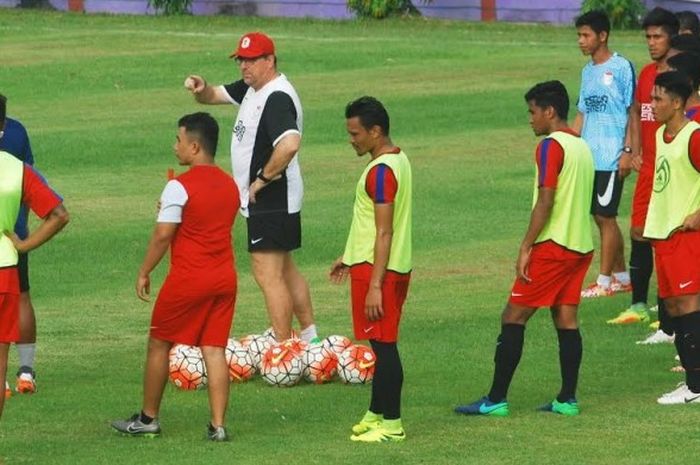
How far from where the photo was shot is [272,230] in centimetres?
1266

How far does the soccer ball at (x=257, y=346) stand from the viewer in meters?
12.5

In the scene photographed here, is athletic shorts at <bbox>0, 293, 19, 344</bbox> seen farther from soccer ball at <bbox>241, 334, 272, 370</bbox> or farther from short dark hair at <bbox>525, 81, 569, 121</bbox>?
short dark hair at <bbox>525, 81, 569, 121</bbox>

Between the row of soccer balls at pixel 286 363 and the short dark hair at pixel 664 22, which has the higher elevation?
the short dark hair at pixel 664 22

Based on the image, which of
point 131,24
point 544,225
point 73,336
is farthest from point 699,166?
point 131,24

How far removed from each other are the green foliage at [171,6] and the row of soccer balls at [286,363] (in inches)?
1099

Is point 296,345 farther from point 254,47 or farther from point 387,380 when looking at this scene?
point 254,47

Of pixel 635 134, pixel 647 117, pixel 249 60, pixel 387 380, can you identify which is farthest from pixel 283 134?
pixel 635 134

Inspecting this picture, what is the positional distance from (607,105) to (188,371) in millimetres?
4970

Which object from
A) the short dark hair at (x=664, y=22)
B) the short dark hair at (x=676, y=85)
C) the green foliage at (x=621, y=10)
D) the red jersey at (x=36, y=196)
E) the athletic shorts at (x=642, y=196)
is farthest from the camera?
the green foliage at (x=621, y=10)

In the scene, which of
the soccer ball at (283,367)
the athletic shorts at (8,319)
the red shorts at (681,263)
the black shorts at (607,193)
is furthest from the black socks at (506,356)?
the black shorts at (607,193)

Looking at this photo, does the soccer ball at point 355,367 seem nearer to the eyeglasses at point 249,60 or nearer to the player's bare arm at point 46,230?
the eyeglasses at point 249,60

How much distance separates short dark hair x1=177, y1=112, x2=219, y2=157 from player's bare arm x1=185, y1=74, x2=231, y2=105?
2.19 meters

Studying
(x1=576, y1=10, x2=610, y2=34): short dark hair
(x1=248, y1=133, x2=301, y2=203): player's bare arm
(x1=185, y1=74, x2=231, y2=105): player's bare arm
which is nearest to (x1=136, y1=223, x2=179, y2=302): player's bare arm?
(x1=248, y1=133, x2=301, y2=203): player's bare arm

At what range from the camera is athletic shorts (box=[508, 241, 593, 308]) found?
11086mm
